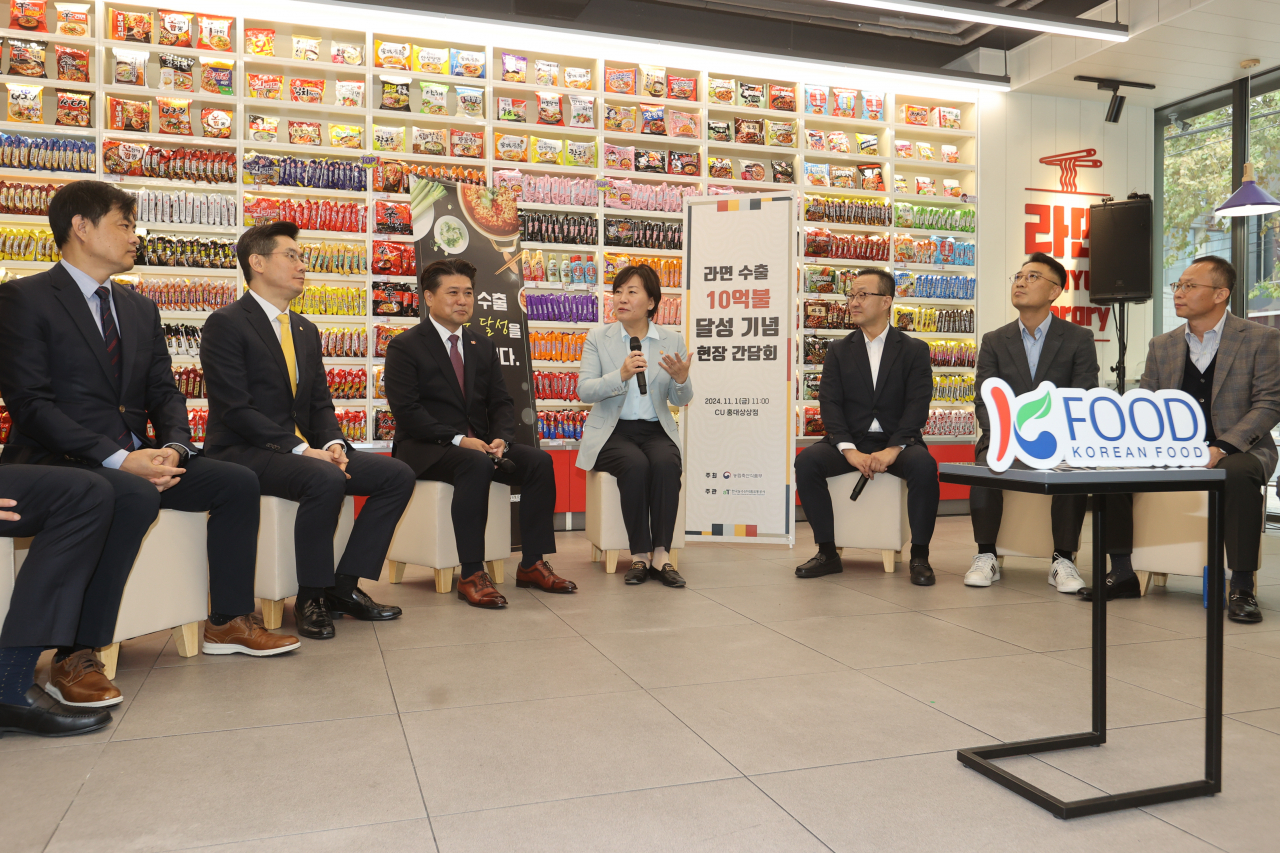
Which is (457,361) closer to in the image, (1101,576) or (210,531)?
(210,531)

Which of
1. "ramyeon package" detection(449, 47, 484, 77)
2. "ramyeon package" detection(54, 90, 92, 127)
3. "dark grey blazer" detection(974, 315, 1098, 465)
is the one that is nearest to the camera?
"dark grey blazer" detection(974, 315, 1098, 465)

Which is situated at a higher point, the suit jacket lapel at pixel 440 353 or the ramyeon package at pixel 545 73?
the ramyeon package at pixel 545 73

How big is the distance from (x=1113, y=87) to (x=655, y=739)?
6.89 metres

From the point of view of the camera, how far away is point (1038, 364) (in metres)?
4.12

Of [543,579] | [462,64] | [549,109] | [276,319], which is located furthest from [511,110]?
[543,579]

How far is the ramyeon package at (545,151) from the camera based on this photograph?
6.06m

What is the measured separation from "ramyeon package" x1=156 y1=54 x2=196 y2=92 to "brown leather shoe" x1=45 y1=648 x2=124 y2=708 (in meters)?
4.21

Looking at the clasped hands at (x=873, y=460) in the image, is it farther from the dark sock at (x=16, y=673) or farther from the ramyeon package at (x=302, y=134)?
the ramyeon package at (x=302, y=134)

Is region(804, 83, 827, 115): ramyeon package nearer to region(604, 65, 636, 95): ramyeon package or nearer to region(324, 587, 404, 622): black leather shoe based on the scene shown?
region(604, 65, 636, 95): ramyeon package

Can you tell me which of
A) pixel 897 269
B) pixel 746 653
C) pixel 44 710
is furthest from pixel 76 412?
pixel 897 269

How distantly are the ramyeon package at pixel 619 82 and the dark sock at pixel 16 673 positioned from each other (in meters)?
5.18

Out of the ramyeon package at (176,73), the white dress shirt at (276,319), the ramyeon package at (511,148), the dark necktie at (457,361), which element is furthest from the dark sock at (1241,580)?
the ramyeon package at (176,73)

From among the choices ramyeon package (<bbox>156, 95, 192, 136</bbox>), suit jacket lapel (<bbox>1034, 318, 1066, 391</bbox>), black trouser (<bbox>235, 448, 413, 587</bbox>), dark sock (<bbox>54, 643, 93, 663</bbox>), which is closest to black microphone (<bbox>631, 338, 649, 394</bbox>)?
black trouser (<bbox>235, 448, 413, 587</bbox>)

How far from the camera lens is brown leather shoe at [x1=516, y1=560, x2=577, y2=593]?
373 centimetres
